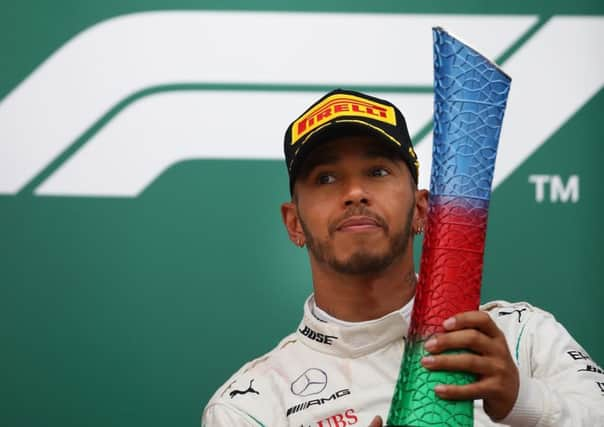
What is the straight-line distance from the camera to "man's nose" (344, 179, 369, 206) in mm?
1170

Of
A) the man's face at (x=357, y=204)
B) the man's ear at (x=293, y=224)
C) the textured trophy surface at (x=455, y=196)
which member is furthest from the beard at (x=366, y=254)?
the textured trophy surface at (x=455, y=196)

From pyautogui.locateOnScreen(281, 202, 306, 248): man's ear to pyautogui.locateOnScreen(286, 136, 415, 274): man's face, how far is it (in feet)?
0.36

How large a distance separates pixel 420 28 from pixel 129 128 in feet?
1.84

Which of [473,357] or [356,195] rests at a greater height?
[356,195]

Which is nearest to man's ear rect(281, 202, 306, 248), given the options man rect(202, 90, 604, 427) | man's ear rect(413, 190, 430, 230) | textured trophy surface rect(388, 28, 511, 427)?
man rect(202, 90, 604, 427)

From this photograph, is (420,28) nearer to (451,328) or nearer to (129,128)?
(129,128)

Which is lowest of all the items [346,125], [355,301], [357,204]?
[355,301]

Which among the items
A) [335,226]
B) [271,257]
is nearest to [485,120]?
[335,226]

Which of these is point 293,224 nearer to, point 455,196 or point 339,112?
point 339,112

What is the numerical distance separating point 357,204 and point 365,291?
155 millimetres

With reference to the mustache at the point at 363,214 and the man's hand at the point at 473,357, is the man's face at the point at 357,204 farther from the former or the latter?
the man's hand at the point at 473,357

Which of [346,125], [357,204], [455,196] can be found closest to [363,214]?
[357,204]

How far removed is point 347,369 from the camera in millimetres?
1262

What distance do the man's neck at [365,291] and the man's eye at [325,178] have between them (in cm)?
12
